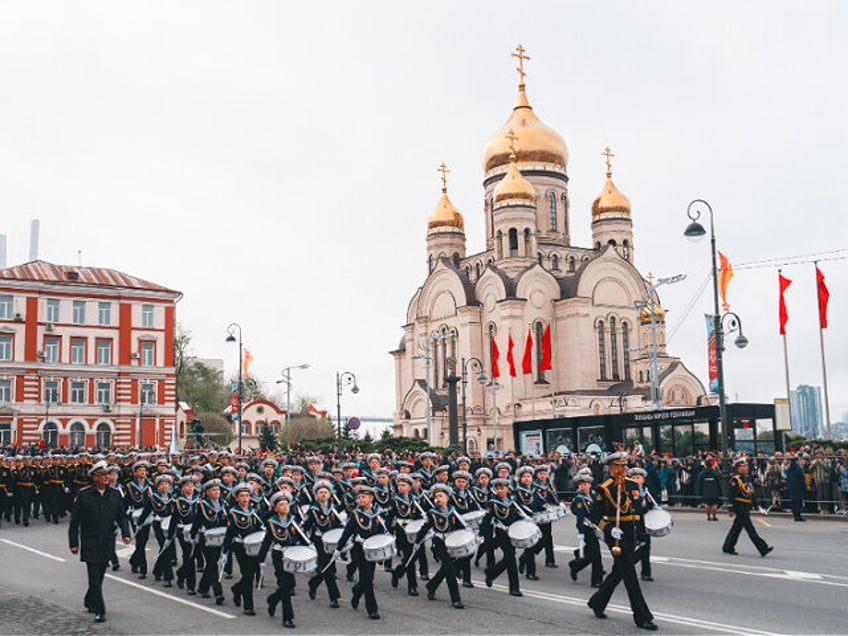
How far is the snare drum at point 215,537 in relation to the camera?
1194cm

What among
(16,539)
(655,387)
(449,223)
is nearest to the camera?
(16,539)

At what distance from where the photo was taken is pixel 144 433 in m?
58.0

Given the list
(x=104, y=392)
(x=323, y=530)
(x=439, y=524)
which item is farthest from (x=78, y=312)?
(x=439, y=524)

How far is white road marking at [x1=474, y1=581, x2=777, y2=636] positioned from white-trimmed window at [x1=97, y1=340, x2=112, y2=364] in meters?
50.2

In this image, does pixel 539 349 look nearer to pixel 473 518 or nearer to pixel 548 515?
pixel 548 515

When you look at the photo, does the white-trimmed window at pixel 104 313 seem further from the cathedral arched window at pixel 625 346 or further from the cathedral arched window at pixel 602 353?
the cathedral arched window at pixel 625 346

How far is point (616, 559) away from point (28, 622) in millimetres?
6939

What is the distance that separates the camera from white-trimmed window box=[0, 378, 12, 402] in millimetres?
53781

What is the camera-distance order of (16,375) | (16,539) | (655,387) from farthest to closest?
(16,375) → (655,387) → (16,539)

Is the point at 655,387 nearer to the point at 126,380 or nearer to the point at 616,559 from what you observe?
the point at 126,380

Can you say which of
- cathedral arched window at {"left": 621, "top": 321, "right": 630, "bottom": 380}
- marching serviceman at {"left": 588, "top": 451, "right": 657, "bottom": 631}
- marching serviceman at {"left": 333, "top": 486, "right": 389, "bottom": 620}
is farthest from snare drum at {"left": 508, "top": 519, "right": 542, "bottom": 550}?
cathedral arched window at {"left": 621, "top": 321, "right": 630, "bottom": 380}

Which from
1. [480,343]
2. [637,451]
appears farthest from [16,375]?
[637,451]

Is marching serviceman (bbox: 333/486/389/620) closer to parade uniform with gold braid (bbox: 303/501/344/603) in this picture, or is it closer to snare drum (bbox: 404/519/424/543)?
parade uniform with gold braid (bbox: 303/501/344/603)

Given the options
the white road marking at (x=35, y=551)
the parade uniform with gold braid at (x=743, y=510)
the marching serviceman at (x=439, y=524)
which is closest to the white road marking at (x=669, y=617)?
the marching serviceman at (x=439, y=524)
